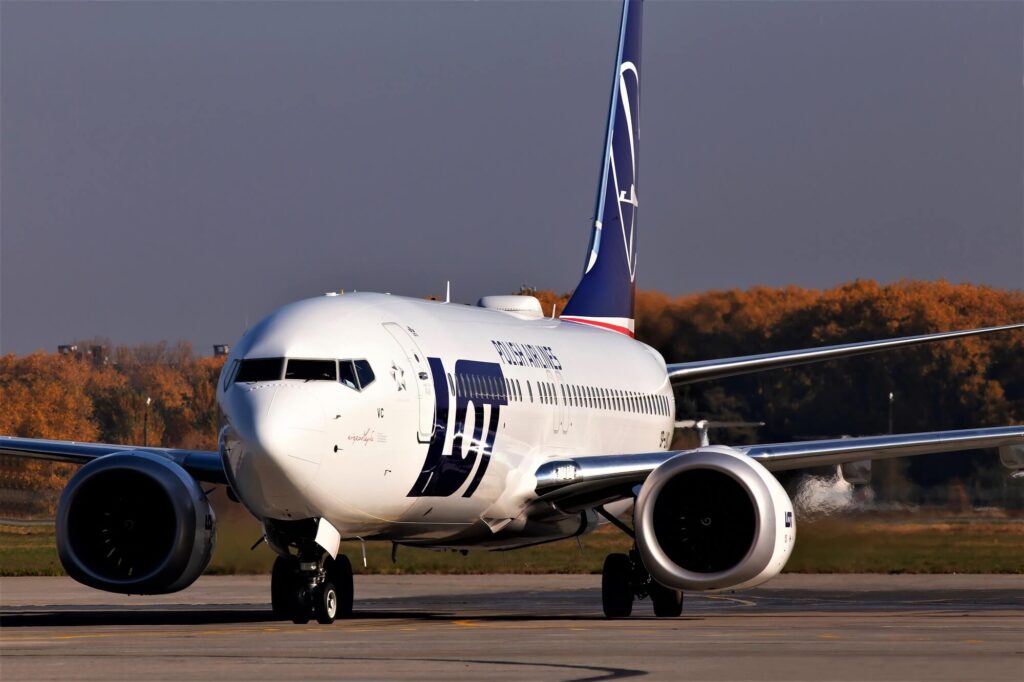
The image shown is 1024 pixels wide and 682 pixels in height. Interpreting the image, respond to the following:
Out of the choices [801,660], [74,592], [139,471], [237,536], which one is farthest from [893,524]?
[801,660]

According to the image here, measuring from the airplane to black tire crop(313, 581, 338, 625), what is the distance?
25 millimetres

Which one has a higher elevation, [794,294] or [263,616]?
Result: [794,294]

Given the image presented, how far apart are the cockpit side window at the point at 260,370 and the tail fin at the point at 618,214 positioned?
12.4 m

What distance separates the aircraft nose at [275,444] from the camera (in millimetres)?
16969

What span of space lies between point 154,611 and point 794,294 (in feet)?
78.4

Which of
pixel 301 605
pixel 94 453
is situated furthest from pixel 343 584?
pixel 94 453

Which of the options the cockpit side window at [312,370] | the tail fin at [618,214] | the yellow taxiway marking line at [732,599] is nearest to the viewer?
the cockpit side window at [312,370]

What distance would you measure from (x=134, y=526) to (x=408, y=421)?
13.0 ft

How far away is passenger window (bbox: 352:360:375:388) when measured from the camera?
1822cm

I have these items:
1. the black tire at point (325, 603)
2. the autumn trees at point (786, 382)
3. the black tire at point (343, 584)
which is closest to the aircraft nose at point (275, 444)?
the black tire at point (325, 603)

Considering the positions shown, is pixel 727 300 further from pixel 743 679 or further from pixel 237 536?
pixel 743 679

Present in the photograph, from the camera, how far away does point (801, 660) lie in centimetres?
1423

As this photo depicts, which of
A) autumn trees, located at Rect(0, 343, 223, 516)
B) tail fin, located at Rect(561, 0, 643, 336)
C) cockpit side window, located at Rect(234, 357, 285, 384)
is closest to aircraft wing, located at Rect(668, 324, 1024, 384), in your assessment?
tail fin, located at Rect(561, 0, 643, 336)

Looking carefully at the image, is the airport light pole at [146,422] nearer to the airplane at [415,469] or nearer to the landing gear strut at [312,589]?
the airplane at [415,469]
